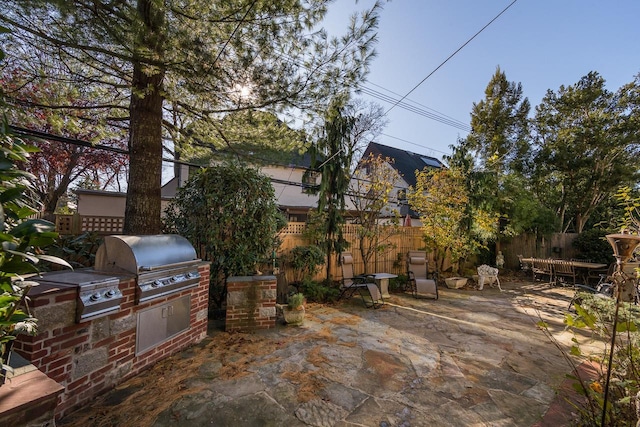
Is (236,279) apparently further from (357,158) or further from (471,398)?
(357,158)

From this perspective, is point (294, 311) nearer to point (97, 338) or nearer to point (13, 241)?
point (97, 338)

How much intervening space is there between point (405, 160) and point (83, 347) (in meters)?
18.8

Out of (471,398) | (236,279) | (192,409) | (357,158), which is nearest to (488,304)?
(471,398)

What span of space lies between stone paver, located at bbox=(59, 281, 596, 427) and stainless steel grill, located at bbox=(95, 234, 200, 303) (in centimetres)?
84

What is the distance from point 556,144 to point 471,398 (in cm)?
1283

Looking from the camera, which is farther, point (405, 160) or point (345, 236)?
point (405, 160)

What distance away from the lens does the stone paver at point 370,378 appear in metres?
2.14

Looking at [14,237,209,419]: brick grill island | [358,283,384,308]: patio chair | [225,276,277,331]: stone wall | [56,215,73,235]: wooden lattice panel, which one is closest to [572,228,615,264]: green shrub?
[358,283,384,308]: patio chair

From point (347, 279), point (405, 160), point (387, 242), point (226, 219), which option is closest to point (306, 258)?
point (347, 279)

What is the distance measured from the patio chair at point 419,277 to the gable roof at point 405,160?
30.9ft

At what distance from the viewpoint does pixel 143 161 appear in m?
3.82

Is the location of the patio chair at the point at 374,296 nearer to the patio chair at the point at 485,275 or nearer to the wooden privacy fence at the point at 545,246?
the patio chair at the point at 485,275

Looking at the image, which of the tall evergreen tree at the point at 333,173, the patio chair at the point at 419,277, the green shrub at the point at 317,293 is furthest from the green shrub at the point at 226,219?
the patio chair at the point at 419,277

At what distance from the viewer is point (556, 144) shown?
11.1 m
